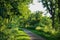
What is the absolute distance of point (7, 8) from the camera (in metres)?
27.3

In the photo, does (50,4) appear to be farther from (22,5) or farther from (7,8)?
(7,8)

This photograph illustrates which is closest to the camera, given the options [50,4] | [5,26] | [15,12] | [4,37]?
[4,37]

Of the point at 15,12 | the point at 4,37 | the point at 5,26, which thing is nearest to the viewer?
the point at 4,37

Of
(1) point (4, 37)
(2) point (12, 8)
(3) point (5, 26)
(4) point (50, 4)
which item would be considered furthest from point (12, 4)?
(4) point (50, 4)

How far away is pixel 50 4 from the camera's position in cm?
5281

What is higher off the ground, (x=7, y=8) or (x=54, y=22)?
(x=7, y=8)

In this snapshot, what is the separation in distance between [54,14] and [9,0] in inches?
1120

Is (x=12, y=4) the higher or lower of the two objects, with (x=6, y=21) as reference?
higher

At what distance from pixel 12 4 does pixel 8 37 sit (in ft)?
14.4

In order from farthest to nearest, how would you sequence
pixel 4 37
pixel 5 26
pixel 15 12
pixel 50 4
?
1. pixel 50 4
2. pixel 15 12
3. pixel 5 26
4. pixel 4 37

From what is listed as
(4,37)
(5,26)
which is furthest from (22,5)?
(4,37)

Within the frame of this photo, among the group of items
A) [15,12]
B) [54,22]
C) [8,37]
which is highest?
[15,12]

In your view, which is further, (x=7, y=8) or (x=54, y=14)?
(x=54, y=14)

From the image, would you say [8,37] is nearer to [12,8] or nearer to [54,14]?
[12,8]
